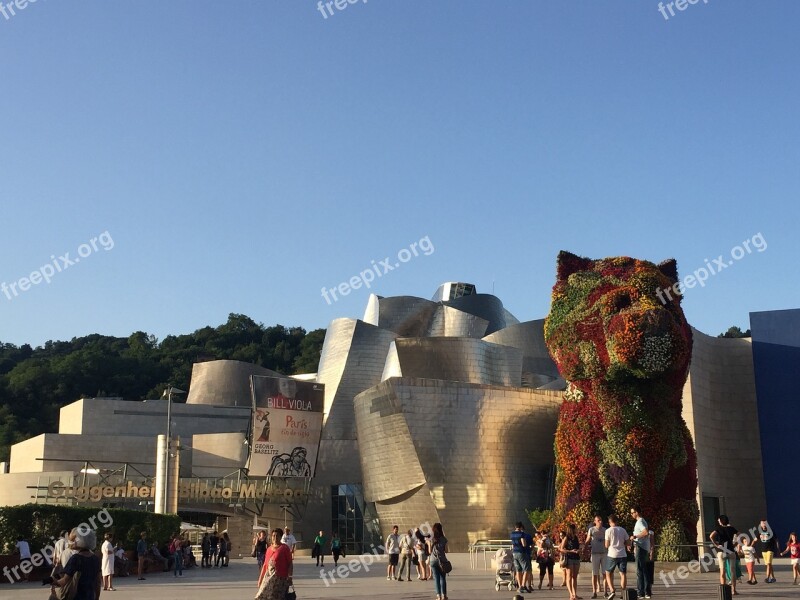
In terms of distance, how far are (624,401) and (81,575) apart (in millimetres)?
17578

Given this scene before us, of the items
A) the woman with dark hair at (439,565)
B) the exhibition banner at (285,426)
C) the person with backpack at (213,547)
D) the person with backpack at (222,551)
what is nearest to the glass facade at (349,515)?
the exhibition banner at (285,426)

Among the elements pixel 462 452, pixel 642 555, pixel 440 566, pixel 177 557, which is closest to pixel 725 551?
pixel 642 555

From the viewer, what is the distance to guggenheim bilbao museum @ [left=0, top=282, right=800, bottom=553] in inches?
1351

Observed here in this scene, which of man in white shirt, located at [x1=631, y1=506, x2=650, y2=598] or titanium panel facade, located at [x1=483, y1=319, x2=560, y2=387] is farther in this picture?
titanium panel facade, located at [x1=483, y1=319, x2=560, y2=387]

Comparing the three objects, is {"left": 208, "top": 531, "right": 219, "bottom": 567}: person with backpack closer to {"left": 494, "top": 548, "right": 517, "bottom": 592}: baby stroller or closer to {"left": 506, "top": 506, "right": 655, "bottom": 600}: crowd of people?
{"left": 506, "top": 506, "right": 655, "bottom": 600}: crowd of people

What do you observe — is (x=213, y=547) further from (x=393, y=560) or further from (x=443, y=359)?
(x=443, y=359)

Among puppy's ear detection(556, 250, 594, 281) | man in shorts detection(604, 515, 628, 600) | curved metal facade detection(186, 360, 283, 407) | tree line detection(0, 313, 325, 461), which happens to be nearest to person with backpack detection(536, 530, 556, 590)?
man in shorts detection(604, 515, 628, 600)

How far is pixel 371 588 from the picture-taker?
63.1 feet

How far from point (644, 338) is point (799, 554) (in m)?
5.97

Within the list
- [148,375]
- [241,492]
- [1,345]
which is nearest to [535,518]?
[241,492]

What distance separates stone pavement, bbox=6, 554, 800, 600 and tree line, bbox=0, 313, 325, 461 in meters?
61.8

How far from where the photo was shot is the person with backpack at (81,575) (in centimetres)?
788

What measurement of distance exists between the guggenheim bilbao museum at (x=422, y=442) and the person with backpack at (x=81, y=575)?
2644cm

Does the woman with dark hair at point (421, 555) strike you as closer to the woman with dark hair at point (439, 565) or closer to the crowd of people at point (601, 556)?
the crowd of people at point (601, 556)
